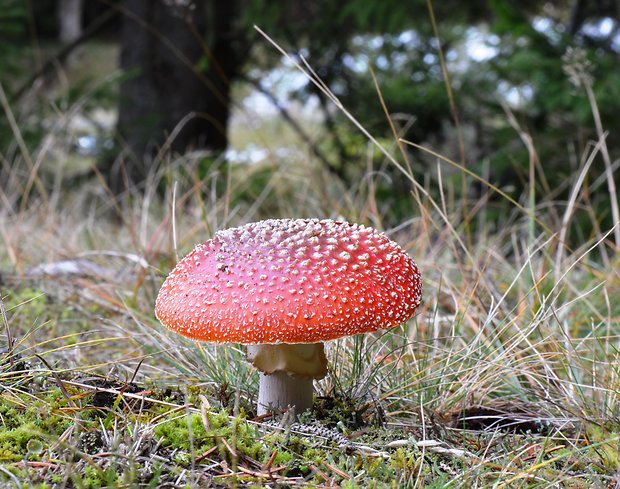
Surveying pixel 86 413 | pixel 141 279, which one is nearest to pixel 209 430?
pixel 86 413

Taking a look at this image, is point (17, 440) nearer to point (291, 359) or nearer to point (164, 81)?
point (291, 359)

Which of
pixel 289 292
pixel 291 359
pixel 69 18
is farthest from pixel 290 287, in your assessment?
pixel 69 18

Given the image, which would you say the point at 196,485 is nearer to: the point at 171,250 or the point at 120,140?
the point at 171,250

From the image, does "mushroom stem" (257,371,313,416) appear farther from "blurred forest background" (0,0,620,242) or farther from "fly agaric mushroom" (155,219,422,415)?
"blurred forest background" (0,0,620,242)

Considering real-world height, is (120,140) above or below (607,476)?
above

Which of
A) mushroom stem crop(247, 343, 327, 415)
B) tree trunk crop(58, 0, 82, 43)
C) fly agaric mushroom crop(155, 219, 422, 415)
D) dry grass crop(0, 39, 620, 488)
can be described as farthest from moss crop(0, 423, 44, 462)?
tree trunk crop(58, 0, 82, 43)

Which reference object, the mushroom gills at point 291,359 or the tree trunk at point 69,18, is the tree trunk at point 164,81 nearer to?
the tree trunk at point 69,18

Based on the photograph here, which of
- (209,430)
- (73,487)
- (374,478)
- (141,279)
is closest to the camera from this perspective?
(73,487)
